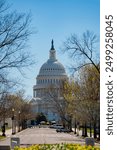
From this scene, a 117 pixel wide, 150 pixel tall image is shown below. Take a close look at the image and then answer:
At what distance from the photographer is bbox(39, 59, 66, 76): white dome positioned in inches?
7288

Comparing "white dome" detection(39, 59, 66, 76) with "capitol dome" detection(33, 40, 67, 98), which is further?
"white dome" detection(39, 59, 66, 76)

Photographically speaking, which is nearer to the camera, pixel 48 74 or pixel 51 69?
pixel 48 74

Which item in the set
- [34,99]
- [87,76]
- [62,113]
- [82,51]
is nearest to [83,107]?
[87,76]

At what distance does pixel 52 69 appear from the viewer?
186m

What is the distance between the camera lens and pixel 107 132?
4535 millimetres

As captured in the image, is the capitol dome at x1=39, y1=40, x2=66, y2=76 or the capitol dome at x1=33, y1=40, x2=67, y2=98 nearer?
the capitol dome at x1=33, y1=40, x2=67, y2=98

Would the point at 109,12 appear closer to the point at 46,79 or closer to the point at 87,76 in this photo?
the point at 87,76

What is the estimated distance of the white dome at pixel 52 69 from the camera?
185125 millimetres

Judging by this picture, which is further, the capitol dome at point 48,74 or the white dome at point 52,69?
the white dome at point 52,69

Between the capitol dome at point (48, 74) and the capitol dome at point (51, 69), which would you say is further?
the capitol dome at point (51, 69)

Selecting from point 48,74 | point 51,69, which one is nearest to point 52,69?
point 51,69

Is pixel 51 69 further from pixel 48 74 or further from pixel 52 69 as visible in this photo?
pixel 48 74

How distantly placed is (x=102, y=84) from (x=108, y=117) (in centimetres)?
37

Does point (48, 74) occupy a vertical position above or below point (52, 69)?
below
